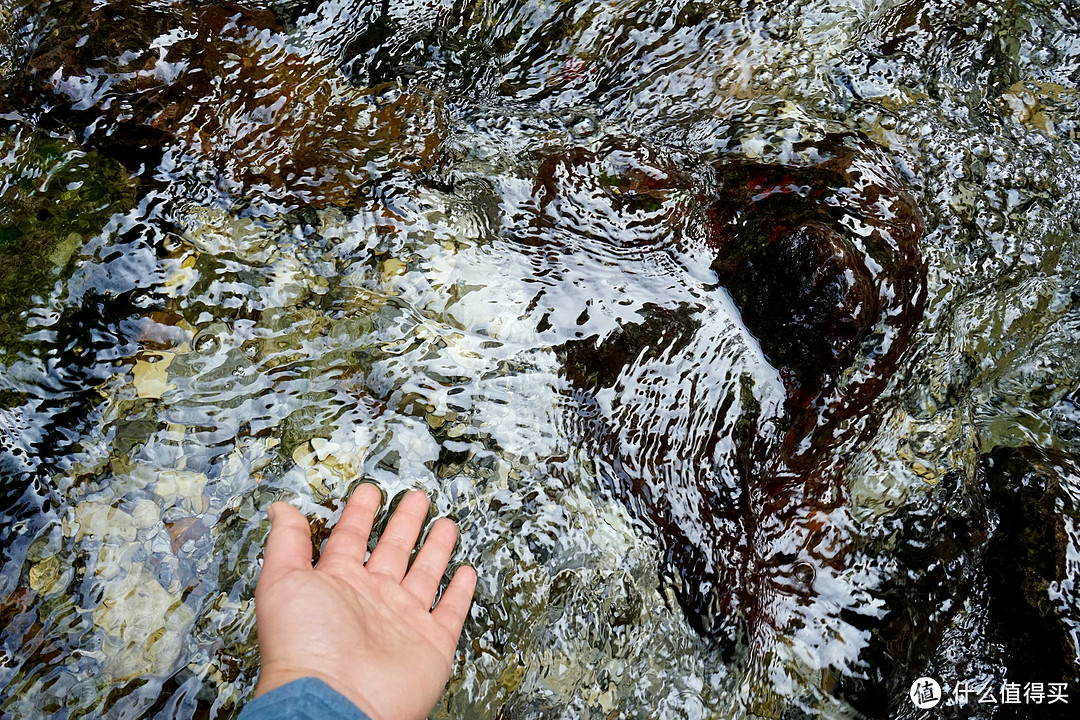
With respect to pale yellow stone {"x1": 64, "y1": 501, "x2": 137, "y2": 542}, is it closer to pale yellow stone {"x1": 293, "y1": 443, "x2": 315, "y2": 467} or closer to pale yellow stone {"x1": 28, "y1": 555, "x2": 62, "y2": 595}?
pale yellow stone {"x1": 28, "y1": 555, "x2": 62, "y2": 595}

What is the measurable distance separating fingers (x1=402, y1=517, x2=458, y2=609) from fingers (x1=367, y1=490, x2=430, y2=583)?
0.04 m

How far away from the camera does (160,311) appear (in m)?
2.96

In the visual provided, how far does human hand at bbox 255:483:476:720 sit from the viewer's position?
196cm

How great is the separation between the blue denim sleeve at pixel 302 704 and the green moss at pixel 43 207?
2014 millimetres

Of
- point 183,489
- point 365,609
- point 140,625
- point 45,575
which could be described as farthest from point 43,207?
point 365,609

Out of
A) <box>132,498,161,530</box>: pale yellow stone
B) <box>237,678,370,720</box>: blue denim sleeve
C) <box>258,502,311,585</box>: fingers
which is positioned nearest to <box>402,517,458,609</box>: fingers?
<box>258,502,311,585</box>: fingers

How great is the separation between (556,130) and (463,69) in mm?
761

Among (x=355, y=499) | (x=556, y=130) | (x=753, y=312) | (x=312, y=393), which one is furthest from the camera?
(x=556, y=130)

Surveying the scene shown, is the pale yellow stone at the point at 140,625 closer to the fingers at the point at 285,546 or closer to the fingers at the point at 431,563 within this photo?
the fingers at the point at 285,546

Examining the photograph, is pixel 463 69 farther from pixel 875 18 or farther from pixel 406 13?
pixel 875 18

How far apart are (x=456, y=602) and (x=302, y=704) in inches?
29.6

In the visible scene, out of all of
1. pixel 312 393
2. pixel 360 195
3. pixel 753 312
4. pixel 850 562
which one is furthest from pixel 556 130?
pixel 850 562

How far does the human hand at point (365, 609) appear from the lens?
1959 mm

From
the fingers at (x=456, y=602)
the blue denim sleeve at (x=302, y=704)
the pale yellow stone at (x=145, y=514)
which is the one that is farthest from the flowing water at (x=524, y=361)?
the blue denim sleeve at (x=302, y=704)
